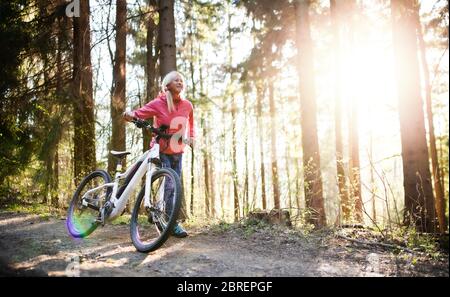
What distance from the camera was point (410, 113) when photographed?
619cm

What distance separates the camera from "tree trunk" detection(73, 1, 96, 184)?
26.9ft

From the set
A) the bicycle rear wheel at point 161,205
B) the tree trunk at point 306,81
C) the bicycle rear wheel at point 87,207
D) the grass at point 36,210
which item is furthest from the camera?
the tree trunk at point 306,81

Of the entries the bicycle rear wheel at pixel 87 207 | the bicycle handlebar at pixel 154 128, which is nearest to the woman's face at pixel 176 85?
the bicycle handlebar at pixel 154 128

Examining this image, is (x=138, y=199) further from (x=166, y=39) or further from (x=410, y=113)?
(x=410, y=113)

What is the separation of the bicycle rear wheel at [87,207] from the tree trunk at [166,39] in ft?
8.23

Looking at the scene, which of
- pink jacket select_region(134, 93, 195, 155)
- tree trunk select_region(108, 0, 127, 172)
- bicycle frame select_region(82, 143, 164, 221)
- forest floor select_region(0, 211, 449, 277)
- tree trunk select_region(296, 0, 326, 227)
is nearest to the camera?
forest floor select_region(0, 211, 449, 277)

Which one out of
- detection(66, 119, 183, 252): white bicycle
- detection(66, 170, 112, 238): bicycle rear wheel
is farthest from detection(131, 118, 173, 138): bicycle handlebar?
detection(66, 170, 112, 238): bicycle rear wheel

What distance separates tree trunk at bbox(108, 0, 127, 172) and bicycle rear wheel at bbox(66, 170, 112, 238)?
8.16 ft

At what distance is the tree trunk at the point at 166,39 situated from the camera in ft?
23.1

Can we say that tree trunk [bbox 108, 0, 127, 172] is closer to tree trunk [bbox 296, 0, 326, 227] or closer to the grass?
the grass

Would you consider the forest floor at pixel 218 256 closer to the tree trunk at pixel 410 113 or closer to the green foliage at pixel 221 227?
the green foliage at pixel 221 227

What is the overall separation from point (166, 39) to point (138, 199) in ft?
12.2

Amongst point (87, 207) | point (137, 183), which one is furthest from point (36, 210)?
point (137, 183)
